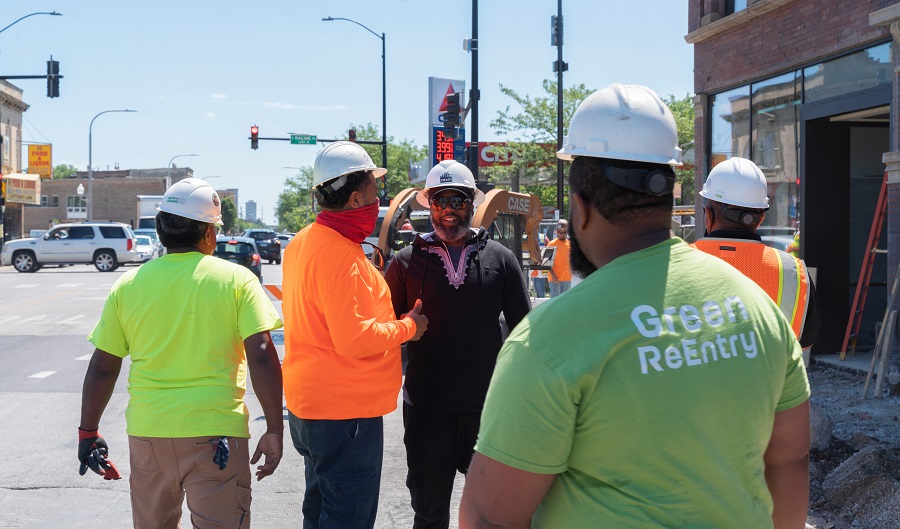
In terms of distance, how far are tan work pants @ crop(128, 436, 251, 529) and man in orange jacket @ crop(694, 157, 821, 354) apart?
6.97 ft

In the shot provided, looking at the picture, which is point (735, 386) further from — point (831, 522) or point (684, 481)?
point (831, 522)

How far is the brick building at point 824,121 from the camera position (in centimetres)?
995

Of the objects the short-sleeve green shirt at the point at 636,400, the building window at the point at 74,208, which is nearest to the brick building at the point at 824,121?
the short-sleeve green shirt at the point at 636,400

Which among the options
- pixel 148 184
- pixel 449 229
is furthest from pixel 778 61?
pixel 148 184

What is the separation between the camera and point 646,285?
1716 millimetres

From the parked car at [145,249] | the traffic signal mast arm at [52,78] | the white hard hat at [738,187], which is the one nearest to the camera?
the white hard hat at [738,187]

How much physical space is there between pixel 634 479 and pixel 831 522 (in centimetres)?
417

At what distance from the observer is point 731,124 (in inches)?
538

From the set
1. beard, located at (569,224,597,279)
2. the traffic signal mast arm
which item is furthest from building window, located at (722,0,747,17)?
the traffic signal mast arm

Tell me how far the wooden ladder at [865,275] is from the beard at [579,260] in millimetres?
8946

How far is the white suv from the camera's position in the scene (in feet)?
114

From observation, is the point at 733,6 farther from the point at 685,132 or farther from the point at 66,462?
the point at 685,132

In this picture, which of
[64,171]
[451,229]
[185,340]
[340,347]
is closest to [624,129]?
[340,347]

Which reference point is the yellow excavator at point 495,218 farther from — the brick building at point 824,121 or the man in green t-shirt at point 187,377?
the man in green t-shirt at point 187,377
